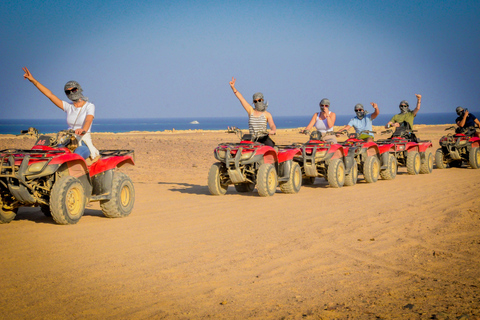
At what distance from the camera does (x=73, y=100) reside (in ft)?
29.7

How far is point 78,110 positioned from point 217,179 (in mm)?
4070

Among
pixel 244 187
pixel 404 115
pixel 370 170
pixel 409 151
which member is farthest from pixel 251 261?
pixel 404 115

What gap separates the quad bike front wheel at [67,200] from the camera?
8000 mm

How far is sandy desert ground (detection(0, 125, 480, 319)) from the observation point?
4.88 m

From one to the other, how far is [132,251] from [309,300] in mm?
2780

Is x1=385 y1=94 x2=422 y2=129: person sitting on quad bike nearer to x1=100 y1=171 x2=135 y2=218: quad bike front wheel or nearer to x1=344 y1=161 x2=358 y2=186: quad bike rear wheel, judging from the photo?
x1=344 y1=161 x2=358 y2=186: quad bike rear wheel

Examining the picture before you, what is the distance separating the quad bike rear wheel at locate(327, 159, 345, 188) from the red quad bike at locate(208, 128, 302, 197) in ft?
3.66

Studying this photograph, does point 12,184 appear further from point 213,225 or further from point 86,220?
point 213,225

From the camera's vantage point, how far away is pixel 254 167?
1203cm

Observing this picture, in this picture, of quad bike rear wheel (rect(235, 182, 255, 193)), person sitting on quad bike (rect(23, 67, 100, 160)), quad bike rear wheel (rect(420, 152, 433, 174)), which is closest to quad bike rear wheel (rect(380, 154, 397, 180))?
quad bike rear wheel (rect(420, 152, 433, 174))

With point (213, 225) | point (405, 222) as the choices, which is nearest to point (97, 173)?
point (213, 225)

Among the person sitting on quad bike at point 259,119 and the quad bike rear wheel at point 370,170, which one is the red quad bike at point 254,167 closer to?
the person sitting on quad bike at point 259,119

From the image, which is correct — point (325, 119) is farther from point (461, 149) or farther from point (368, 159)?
point (461, 149)

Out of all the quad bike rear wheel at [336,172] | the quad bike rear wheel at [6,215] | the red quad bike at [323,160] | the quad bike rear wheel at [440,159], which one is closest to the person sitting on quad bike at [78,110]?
the quad bike rear wheel at [6,215]
